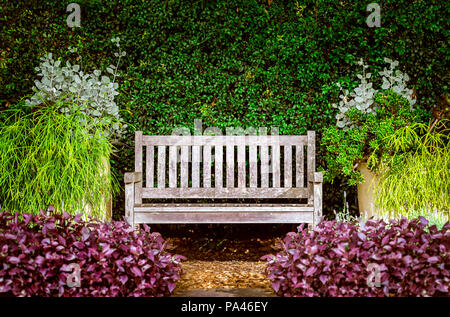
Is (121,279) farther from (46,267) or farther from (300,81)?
(300,81)

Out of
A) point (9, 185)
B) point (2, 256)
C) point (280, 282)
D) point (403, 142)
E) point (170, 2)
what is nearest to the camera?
point (2, 256)

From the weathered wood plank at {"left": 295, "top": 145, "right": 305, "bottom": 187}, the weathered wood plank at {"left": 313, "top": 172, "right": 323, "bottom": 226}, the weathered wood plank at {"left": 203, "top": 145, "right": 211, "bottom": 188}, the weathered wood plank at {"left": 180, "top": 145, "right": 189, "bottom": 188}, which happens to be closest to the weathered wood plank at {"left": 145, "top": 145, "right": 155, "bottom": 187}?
the weathered wood plank at {"left": 180, "top": 145, "right": 189, "bottom": 188}

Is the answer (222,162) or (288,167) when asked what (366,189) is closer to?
(288,167)

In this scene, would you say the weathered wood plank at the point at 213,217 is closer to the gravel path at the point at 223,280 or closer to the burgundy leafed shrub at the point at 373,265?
the gravel path at the point at 223,280

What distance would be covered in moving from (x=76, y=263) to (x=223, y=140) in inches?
86.1

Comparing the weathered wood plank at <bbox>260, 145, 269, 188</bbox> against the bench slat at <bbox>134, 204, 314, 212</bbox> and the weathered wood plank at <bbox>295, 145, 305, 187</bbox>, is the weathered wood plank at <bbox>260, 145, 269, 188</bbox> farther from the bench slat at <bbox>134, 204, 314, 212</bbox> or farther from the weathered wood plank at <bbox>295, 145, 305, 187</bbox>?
the bench slat at <bbox>134, 204, 314, 212</bbox>

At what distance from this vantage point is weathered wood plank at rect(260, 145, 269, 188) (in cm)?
443

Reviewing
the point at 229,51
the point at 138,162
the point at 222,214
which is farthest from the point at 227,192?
the point at 229,51

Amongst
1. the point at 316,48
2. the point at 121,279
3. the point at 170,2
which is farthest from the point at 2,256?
the point at 316,48

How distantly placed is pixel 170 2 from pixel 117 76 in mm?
929

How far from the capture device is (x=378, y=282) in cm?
251

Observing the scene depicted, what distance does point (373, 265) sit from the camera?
2.51m

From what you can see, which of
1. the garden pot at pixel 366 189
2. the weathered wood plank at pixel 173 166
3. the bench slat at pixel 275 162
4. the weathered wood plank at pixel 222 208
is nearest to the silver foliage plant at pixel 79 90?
the weathered wood plank at pixel 173 166

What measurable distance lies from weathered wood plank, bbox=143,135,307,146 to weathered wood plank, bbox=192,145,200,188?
2.6 inches
